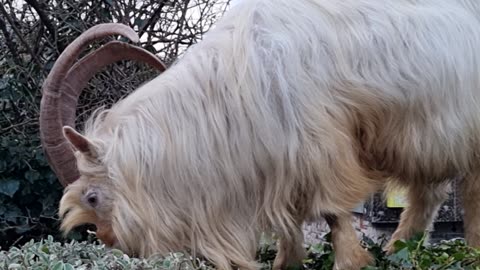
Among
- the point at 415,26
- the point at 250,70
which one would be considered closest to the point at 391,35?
the point at 415,26

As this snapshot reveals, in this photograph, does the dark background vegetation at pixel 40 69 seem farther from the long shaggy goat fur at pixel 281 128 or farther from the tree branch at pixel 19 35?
the long shaggy goat fur at pixel 281 128

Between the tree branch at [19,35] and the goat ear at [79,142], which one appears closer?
the goat ear at [79,142]

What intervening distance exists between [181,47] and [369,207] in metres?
2.03

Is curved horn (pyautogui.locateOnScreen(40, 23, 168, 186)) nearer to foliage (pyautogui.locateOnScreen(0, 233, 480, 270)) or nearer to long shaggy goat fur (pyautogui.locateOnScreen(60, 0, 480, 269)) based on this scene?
long shaggy goat fur (pyautogui.locateOnScreen(60, 0, 480, 269))

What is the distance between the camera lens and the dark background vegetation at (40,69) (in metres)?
5.65

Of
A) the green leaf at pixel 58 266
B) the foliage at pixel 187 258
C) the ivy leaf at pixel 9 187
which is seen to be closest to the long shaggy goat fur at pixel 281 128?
the foliage at pixel 187 258

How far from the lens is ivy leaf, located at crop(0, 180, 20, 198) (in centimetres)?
562

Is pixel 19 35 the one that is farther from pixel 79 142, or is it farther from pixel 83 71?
pixel 79 142

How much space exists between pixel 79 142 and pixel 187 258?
652 mm

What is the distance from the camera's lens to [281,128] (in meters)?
3.32

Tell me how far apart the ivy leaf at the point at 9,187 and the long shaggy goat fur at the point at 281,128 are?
85.6 inches

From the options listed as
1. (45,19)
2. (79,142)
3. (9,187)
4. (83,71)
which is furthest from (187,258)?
(45,19)

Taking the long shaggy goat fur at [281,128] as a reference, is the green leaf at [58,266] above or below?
below

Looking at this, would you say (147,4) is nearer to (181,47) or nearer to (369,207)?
(181,47)
